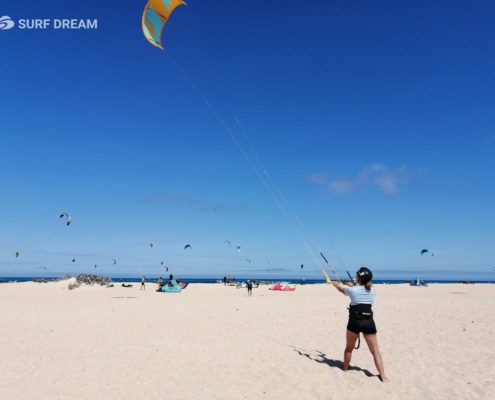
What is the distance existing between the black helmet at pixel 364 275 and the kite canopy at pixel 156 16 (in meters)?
10.9

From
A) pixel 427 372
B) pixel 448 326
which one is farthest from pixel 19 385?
pixel 448 326

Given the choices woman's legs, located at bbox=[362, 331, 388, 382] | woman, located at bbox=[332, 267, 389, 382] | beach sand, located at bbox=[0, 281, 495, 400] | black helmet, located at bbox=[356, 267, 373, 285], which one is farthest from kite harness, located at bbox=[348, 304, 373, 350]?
beach sand, located at bbox=[0, 281, 495, 400]

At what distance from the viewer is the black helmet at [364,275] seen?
678 cm

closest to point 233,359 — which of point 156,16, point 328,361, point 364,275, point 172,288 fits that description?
point 328,361

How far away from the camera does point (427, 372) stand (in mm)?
7207

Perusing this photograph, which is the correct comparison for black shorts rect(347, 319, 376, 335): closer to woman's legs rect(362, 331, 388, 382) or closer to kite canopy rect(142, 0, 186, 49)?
woman's legs rect(362, 331, 388, 382)

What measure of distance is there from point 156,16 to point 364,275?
11.7 m

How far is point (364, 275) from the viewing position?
6.82 m

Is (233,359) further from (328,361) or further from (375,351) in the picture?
(375,351)

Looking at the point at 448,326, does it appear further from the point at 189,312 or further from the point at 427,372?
the point at 189,312

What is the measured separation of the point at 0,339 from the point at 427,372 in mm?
12069

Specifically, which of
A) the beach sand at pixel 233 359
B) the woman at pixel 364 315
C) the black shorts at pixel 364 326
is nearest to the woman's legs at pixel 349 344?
the woman at pixel 364 315

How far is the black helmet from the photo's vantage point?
22.2 ft

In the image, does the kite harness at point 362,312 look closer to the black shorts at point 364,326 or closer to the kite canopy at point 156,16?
the black shorts at point 364,326
